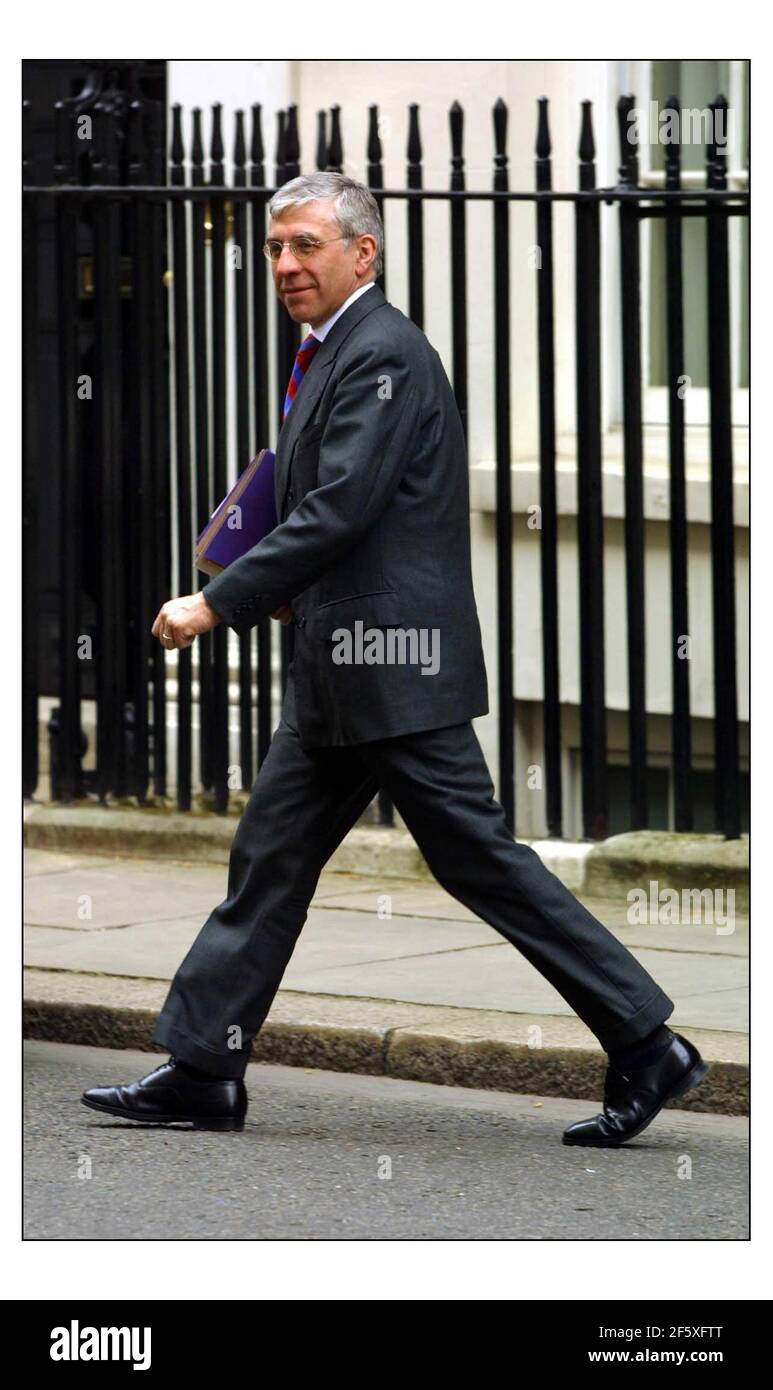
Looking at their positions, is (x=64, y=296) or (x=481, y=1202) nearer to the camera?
(x=481, y=1202)

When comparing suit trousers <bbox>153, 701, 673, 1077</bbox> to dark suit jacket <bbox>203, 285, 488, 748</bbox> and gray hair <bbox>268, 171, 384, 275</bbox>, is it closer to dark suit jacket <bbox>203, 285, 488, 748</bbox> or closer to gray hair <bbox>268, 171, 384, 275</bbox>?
dark suit jacket <bbox>203, 285, 488, 748</bbox>

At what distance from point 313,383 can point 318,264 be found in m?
0.26

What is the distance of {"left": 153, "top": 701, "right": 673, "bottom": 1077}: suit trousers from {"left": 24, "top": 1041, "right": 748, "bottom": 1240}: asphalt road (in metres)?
0.28

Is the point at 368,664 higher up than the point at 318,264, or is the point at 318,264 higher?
the point at 318,264

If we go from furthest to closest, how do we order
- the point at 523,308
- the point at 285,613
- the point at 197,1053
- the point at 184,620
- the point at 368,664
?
the point at 523,308, the point at 285,613, the point at 197,1053, the point at 368,664, the point at 184,620

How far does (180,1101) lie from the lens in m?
5.35

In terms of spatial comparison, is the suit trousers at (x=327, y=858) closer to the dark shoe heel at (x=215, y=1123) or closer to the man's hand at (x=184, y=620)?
the dark shoe heel at (x=215, y=1123)

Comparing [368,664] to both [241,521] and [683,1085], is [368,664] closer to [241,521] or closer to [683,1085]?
[241,521]

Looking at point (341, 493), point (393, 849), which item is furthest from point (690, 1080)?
point (393, 849)

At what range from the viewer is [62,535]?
29.9ft

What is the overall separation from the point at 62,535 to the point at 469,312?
5.93ft
